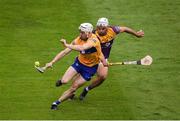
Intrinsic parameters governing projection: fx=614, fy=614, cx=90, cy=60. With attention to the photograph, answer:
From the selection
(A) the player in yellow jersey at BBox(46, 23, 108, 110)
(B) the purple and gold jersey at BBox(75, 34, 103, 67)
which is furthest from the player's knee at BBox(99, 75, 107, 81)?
(B) the purple and gold jersey at BBox(75, 34, 103, 67)

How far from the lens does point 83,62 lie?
1764 cm

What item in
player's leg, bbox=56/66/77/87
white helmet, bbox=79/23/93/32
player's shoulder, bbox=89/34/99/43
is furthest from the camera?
player's leg, bbox=56/66/77/87

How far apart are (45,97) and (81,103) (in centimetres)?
111

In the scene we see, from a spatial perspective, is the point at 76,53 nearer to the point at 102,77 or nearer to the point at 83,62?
the point at 102,77

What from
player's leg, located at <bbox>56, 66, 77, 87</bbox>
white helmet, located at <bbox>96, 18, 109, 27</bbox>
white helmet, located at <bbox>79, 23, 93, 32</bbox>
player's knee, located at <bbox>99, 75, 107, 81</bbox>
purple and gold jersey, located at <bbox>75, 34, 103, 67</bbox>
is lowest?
player's knee, located at <bbox>99, 75, 107, 81</bbox>

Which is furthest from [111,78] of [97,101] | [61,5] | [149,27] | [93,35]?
[61,5]

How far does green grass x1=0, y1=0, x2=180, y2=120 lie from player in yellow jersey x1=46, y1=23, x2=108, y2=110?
0.74 meters

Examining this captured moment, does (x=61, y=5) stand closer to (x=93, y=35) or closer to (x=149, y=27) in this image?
(x=149, y=27)

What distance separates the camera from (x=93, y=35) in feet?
56.8

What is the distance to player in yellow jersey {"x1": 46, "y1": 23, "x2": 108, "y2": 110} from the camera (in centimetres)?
1712

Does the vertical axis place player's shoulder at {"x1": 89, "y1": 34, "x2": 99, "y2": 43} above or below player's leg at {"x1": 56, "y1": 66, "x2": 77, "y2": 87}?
above

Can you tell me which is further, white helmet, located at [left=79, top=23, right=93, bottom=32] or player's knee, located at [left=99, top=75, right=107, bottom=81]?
player's knee, located at [left=99, top=75, right=107, bottom=81]

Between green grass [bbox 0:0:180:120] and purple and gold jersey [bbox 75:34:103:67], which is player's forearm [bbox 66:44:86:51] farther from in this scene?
green grass [bbox 0:0:180:120]

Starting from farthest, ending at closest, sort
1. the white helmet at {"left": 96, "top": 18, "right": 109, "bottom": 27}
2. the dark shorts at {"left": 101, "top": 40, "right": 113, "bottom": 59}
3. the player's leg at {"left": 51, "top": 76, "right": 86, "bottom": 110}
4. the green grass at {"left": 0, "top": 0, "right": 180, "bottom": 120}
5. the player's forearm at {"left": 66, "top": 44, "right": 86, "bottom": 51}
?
the dark shorts at {"left": 101, "top": 40, "right": 113, "bottom": 59} < the green grass at {"left": 0, "top": 0, "right": 180, "bottom": 120} < the white helmet at {"left": 96, "top": 18, "right": 109, "bottom": 27} < the player's leg at {"left": 51, "top": 76, "right": 86, "bottom": 110} < the player's forearm at {"left": 66, "top": 44, "right": 86, "bottom": 51}
